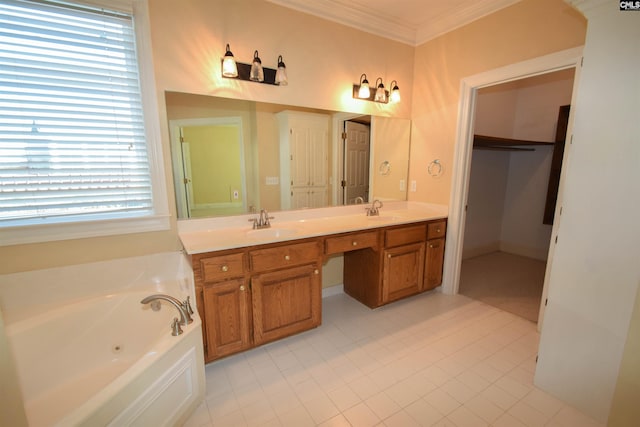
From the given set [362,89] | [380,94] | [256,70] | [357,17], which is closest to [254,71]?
[256,70]

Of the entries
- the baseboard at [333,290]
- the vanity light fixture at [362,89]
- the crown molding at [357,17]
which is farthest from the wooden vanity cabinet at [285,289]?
the crown molding at [357,17]

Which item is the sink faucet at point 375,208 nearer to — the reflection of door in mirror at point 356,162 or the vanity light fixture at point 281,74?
the reflection of door in mirror at point 356,162

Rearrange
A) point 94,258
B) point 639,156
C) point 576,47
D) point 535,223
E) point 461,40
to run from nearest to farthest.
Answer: point 639,156
point 94,258
point 576,47
point 461,40
point 535,223

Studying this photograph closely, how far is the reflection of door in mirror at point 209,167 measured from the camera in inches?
81.6

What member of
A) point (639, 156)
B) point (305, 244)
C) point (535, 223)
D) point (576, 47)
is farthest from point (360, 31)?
point (535, 223)

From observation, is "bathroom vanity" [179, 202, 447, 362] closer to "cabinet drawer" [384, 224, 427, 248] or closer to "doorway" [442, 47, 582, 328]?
"cabinet drawer" [384, 224, 427, 248]

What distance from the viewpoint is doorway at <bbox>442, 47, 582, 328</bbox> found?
2.12 metres

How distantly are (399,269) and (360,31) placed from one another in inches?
89.5

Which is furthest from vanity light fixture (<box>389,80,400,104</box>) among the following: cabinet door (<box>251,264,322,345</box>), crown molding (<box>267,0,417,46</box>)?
cabinet door (<box>251,264,322,345</box>)

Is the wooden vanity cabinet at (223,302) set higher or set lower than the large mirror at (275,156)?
lower

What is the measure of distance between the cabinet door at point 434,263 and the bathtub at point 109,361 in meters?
2.19

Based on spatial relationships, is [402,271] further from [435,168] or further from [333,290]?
[435,168]

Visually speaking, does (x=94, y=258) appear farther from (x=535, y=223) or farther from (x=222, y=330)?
(x=535, y=223)

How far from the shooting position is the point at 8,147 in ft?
5.14
